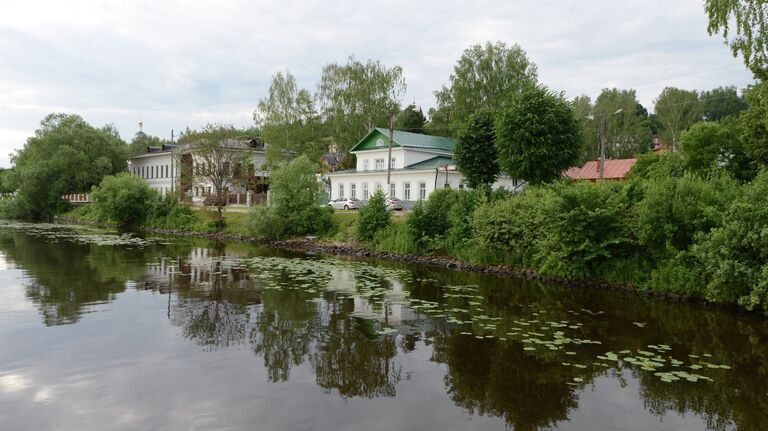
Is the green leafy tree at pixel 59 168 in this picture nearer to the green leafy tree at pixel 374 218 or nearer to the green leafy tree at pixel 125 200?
the green leafy tree at pixel 125 200

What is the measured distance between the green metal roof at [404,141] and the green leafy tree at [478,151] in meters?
13.2

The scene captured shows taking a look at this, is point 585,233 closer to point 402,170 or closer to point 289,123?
point 402,170

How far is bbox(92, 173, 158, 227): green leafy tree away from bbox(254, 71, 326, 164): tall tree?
42.0 ft

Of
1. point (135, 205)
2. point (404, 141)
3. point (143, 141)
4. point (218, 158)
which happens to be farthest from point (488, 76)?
point (143, 141)

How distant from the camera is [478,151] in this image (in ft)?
114

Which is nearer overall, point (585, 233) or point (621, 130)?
point (585, 233)

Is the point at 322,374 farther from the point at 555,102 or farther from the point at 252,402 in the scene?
the point at 555,102

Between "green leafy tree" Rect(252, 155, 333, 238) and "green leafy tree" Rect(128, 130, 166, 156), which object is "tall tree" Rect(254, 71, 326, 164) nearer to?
"green leafy tree" Rect(252, 155, 333, 238)

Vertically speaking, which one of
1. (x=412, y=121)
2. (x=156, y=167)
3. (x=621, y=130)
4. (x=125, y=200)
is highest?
(x=412, y=121)

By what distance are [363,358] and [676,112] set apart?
61.5m

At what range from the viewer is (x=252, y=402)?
314 inches

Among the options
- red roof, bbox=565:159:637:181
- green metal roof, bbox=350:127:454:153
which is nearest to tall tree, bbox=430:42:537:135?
green metal roof, bbox=350:127:454:153

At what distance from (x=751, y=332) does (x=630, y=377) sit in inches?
223

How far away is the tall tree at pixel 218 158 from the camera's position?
44.0m
